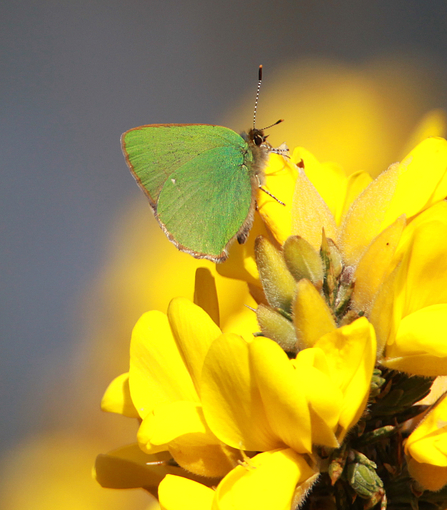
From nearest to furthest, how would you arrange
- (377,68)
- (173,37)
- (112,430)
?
(112,430) → (377,68) → (173,37)

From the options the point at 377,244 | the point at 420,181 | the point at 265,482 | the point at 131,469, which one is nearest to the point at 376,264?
the point at 377,244

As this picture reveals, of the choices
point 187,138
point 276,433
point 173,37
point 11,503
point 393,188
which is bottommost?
point 11,503

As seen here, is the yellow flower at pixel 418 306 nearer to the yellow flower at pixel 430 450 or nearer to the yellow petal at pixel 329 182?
the yellow flower at pixel 430 450

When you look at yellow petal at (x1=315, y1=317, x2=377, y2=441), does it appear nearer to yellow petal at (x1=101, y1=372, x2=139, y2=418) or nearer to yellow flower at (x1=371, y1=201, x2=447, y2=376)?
yellow flower at (x1=371, y1=201, x2=447, y2=376)

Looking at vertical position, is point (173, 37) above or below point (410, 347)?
above

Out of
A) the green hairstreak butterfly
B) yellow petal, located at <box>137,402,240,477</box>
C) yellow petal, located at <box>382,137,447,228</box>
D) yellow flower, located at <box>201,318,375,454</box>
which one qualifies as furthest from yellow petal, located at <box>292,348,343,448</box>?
the green hairstreak butterfly

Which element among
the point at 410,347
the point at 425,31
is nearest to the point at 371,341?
the point at 410,347

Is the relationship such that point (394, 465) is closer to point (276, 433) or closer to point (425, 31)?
point (276, 433)
